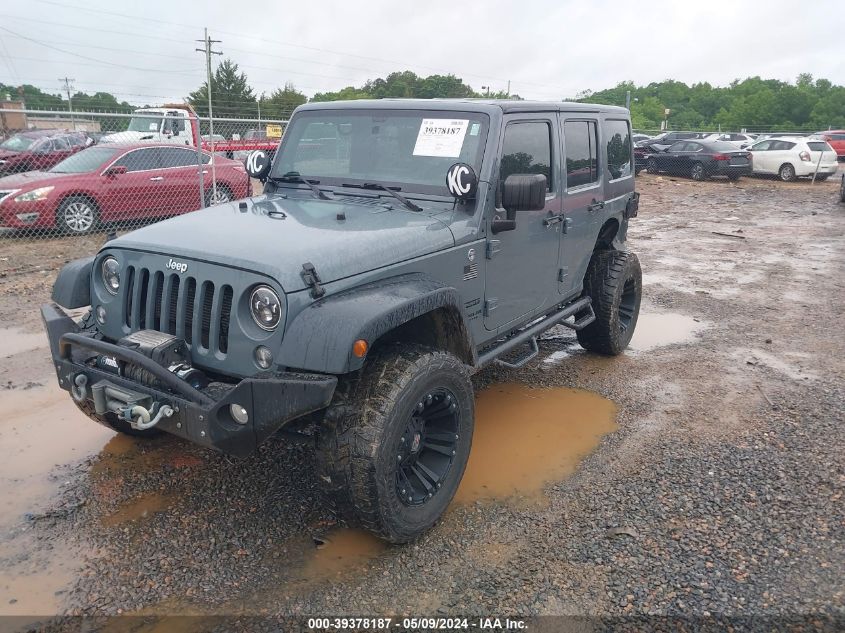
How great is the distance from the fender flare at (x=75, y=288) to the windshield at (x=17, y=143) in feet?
43.2

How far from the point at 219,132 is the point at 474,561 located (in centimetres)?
1223

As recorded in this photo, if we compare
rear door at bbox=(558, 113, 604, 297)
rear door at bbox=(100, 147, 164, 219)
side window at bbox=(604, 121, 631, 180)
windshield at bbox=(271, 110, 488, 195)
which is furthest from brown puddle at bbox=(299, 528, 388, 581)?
rear door at bbox=(100, 147, 164, 219)

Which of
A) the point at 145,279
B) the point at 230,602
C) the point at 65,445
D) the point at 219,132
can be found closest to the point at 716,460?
the point at 230,602

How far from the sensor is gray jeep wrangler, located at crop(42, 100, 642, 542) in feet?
9.12

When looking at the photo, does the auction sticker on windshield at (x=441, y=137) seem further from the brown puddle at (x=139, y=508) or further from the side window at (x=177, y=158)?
the side window at (x=177, y=158)

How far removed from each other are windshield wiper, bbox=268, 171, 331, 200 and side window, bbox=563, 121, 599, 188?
1.78 m

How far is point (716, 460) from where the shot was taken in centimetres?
410

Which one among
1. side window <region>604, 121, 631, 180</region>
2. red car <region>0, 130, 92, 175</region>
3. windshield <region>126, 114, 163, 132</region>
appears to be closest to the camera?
side window <region>604, 121, 631, 180</region>

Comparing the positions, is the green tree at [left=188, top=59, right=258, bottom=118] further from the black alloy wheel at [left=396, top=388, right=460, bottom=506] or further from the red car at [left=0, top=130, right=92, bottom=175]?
the black alloy wheel at [left=396, top=388, right=460, bottom=506]

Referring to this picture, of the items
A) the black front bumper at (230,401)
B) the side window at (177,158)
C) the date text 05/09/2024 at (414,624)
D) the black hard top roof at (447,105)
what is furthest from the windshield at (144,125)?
the date text 05/09/2024 at (414,624)

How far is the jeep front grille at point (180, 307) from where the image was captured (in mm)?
2939

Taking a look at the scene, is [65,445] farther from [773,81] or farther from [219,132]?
[773,81]

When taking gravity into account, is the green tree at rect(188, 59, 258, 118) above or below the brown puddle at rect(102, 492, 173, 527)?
above

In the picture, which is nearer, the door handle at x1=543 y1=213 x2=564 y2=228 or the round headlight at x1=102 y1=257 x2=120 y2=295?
the round headlight at x1=102 y1=257 x2=120 y2=295
